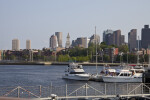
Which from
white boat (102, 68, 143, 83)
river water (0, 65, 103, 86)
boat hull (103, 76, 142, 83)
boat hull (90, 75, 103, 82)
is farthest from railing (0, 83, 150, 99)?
boat hull (90, 75, 103, 82)

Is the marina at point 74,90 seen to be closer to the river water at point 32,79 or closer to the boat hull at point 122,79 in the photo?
the river water at point 32,79

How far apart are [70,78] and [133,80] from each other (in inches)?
611

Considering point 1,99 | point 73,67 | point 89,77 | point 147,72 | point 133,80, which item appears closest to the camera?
point 1,99

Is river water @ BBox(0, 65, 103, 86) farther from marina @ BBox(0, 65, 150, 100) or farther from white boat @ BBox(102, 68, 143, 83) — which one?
white boat @ BBox(102, 68, 143, 83)

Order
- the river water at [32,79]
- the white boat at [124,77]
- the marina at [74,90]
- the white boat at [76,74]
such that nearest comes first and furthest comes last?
the marina at [74,90] → the white boat at [124,77] → the river water at [32,79] → the white boat at [76,74]

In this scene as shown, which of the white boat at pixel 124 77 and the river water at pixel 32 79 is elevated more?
the white boat at pixel 124 77

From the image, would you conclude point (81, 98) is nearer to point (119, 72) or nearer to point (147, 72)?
point (147, 72)

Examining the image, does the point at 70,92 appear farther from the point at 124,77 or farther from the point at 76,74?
the point at 76,74

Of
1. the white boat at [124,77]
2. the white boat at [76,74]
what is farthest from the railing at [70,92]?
the white boat at [76,74]

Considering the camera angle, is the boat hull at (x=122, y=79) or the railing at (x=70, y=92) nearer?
the railing at (x=70, y=92)

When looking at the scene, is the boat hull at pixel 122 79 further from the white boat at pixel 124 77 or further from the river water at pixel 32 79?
the river water at pixel 32 79

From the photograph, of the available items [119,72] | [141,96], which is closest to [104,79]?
[119,72]

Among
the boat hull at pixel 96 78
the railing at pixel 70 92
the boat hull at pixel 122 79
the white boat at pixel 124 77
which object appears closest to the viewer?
the railing at pixel 70 92

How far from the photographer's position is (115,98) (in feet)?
101
